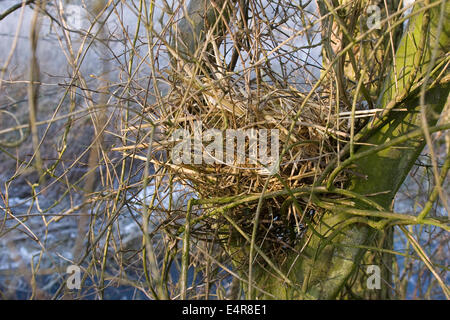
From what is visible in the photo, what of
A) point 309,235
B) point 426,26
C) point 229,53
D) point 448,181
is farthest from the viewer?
point 448,181

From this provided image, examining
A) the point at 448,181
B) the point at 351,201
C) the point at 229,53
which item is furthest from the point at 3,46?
the point at 448,181

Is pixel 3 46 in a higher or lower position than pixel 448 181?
higher

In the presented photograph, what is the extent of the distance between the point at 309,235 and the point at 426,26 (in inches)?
15.0

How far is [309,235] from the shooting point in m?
0.74

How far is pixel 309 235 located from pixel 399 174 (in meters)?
0.18

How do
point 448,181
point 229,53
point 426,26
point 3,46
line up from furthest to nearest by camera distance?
point 448,181 → point 3,46 → point 229,53 → point 426,26

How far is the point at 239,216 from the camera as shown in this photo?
2.50 ft

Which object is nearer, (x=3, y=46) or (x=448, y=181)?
(x=3, y=46)
